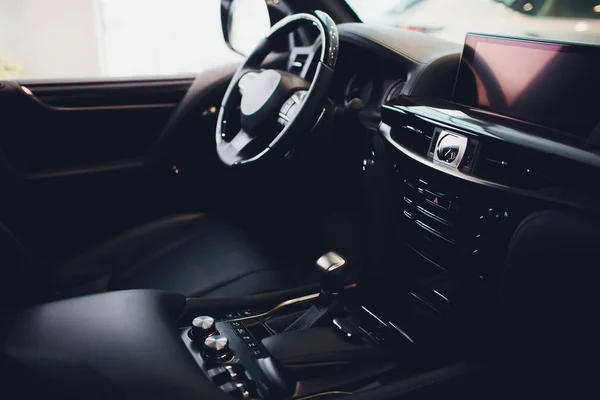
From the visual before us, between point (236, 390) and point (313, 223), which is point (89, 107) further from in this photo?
point (236, 390)

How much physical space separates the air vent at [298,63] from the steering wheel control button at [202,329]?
0.78m

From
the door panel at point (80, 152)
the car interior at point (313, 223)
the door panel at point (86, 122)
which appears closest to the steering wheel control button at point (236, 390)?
the car interior at point (313, 223)

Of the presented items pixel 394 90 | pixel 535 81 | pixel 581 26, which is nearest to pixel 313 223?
pixel 394 90

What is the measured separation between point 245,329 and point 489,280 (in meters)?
0.49

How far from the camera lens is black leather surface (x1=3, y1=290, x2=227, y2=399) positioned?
802mm

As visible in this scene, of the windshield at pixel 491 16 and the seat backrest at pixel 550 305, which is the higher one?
the windshield at pixel 491 16

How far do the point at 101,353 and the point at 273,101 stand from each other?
631 millimetres

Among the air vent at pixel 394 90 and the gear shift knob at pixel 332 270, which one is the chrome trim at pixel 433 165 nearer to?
the air vent at pixel 394 90

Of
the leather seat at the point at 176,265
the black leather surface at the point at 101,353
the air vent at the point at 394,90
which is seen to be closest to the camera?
the black leather surface at the point at 101,353

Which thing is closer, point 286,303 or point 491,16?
point 286,303

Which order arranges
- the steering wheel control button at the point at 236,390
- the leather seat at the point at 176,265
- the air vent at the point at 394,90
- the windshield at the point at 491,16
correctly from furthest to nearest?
the windshield at the point at 491,16, the leather seat at the point at 176,265, the air vent at the point at 394,90, the steering wheel control button at the point at 236,390

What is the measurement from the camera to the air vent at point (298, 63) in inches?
61.7

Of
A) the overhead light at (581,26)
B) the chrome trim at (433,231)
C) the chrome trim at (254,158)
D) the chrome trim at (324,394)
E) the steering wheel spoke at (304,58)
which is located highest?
the overhead light at (581,26)

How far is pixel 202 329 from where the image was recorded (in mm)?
1066
